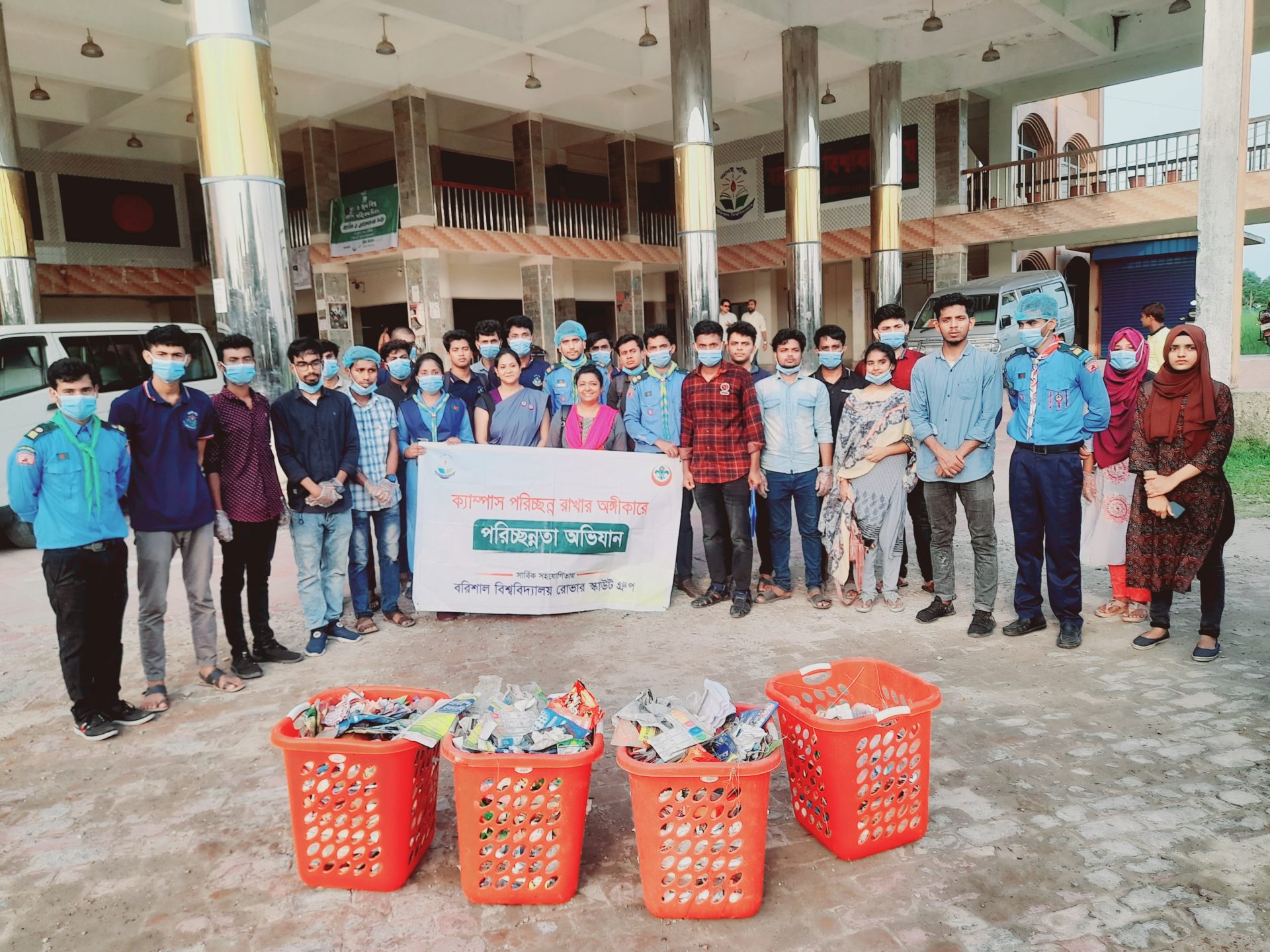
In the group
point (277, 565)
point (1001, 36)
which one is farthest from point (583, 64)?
point (277, 565)

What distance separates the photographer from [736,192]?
22.1 m

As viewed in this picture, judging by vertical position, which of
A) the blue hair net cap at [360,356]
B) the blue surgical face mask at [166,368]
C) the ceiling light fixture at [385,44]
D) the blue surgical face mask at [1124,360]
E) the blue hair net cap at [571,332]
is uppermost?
the ceiling light fixture at [385,44]

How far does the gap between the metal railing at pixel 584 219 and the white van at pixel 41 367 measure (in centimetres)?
1150

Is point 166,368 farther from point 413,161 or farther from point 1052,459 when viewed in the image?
point 413,161

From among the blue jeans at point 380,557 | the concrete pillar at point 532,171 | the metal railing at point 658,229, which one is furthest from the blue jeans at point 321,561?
the metal railing at point 658,229

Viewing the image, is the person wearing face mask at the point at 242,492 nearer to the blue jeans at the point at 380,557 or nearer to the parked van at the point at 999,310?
the blue jeans at the point at 380,557

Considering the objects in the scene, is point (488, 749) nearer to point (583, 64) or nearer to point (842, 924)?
point (842, 924)

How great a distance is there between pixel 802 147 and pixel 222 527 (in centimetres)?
1167

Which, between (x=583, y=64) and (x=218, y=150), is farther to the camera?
(x=583, y=64)

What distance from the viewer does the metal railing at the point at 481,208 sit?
60.1ft

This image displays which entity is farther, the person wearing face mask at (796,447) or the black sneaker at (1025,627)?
the person wearing face mask at (796,447)

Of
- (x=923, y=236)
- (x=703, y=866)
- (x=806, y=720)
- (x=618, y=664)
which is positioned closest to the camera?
(x=703, y=866)

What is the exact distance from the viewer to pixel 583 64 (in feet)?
50.4

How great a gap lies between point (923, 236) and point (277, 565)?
1638cm
